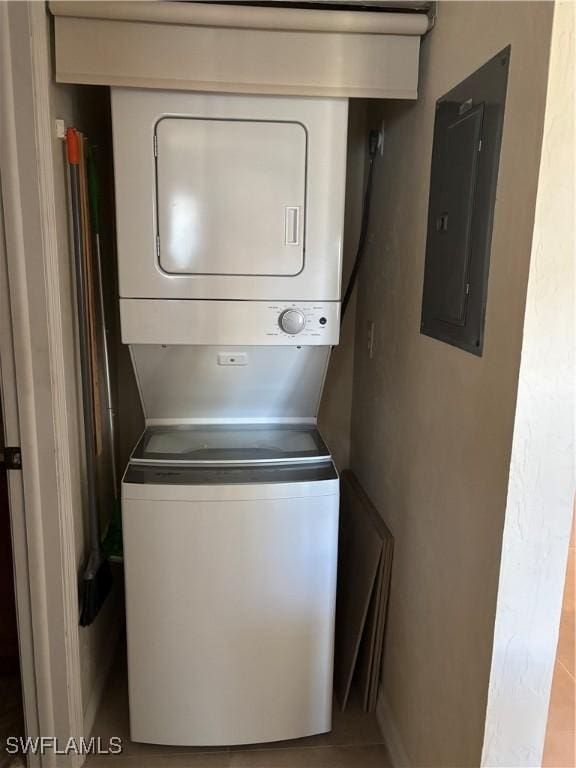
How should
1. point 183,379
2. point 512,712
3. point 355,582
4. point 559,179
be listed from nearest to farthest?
1. point 559,179
2. point 512,712
3. point 183,379
4. point 355,582

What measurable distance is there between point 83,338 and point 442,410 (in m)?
0.99

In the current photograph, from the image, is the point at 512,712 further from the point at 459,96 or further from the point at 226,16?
the point at 226,16

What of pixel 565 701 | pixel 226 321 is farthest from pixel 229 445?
pixel 565 701

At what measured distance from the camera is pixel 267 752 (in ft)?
5.83

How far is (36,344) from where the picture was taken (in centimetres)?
146

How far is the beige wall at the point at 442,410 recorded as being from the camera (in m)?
1.04

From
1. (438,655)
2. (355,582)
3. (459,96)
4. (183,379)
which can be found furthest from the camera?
(355,582)

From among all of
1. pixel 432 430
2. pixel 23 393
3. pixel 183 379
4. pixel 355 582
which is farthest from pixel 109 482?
pixel 432 430

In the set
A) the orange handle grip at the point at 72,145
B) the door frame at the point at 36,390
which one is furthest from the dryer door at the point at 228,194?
the door frame at the point at 36,390

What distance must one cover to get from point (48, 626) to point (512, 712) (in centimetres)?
117

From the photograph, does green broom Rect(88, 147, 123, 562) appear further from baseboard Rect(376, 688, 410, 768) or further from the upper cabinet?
baseboard Rect(376, 688, 410, 768)

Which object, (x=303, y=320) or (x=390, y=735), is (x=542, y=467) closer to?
(x=303, y=320)

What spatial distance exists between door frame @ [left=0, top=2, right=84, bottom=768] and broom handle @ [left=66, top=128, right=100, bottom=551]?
108mm

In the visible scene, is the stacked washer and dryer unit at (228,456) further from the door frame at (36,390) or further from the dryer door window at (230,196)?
the door frame at (36,390)
